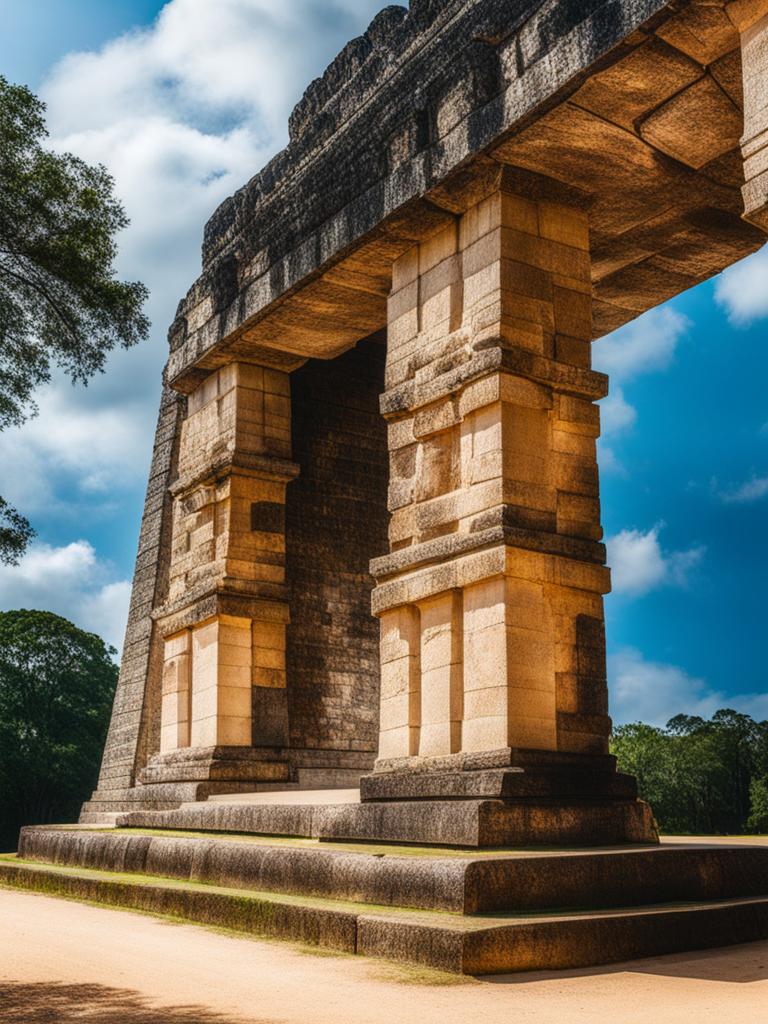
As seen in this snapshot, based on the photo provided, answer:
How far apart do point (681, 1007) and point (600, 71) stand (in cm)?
593

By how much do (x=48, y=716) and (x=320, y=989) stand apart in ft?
131

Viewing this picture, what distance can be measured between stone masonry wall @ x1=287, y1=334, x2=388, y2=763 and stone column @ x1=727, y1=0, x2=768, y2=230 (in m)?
8.16

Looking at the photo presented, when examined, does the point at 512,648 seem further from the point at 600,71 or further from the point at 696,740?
the point at 696,740

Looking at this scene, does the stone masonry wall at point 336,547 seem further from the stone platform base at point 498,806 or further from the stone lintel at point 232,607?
the stone platform base at point 498,806

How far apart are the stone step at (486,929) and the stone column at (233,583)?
4.50 m

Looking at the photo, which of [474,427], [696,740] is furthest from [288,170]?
[696,740]

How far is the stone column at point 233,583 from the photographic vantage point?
12312 millimetres

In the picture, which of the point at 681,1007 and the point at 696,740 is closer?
the point at 681,1007

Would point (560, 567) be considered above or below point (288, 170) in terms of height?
below

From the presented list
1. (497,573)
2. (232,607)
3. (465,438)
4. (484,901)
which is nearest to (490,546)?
(497,573)

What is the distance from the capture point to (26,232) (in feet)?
30.9

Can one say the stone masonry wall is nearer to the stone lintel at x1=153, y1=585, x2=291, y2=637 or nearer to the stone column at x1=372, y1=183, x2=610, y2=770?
the stone lintel at x1=153, y1=585, x2=291, y2=637

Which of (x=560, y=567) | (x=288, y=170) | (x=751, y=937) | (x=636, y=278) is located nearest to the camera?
(x=751, y=937)

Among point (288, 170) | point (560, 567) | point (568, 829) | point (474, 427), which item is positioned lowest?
point (568, 829)
